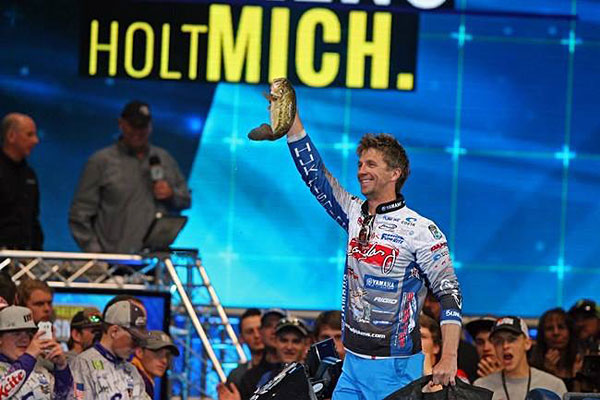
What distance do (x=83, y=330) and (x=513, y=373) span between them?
2.50 meters

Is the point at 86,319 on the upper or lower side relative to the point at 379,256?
lower

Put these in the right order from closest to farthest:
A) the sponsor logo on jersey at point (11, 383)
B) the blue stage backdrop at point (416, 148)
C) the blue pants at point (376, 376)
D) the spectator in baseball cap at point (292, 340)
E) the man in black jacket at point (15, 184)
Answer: the blue pants at point (376, 376) < the sponsor logo on jersey at point (11, 383) < the spectator in baseball cap at point (292, 340) < the man in black jacket at point (15, 184) < the blue stage backdrop at point (416, 148)

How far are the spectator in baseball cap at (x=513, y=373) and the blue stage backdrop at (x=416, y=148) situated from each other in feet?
14.0

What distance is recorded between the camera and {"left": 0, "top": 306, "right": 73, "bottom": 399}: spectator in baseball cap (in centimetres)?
793

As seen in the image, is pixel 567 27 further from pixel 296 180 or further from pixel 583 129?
pixel 296 180

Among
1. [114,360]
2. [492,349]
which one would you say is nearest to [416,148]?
[492,349]

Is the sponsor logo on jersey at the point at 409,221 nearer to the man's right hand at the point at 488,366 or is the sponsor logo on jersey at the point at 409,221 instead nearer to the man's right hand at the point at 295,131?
the man's right hand at the point at 295,131

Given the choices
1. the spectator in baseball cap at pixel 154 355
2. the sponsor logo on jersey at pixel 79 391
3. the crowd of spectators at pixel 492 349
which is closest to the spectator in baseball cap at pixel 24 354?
the sponsor logo on jersey at pixel 79 391

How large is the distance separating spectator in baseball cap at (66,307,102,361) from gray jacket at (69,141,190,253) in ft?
7.03

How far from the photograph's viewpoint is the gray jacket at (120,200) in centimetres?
1176

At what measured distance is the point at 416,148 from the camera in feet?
44.9

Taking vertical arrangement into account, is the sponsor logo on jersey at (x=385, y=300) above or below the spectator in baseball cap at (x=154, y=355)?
above

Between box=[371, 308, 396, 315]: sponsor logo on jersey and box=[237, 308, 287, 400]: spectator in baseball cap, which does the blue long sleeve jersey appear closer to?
box=[371, 308, 396, 315]: sponsor logo on jersey

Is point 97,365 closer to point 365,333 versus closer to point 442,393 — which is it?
point 365,333
